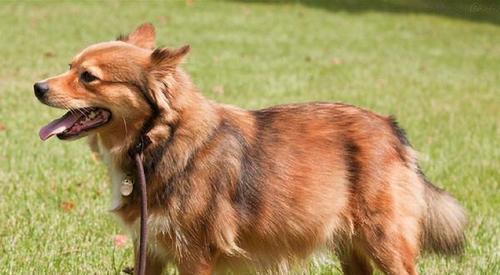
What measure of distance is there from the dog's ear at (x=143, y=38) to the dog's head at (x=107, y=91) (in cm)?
48

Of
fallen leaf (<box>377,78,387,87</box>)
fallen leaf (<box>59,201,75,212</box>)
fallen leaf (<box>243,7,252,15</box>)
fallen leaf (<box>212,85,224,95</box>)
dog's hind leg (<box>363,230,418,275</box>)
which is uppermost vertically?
dog's hind leg (<box>363,230,418,275</box>)

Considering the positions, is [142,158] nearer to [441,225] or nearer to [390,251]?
[390,251]

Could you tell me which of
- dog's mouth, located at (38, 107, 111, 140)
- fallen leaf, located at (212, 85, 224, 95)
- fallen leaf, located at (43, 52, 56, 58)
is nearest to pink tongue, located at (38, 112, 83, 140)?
dog's mouth, located at (38, 107, 111, 140)

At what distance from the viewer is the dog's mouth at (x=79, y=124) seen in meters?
3.89

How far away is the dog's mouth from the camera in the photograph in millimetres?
3895

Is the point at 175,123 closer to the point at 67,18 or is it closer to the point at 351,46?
the point at 351,46

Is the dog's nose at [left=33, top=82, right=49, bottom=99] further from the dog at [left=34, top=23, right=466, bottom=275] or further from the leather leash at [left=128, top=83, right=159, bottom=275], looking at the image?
the leather leash at [left=128, top=83, right=159, bottom=275]

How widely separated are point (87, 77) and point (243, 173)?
0.99 m

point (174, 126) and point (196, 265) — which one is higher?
point (174, 126)

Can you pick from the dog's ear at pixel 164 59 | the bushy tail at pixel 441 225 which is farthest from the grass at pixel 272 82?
the dog's ear at pixel 164 59

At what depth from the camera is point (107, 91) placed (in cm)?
389

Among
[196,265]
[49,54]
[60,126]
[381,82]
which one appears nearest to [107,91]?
[60,126]

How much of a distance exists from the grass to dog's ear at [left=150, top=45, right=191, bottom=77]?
1.70m

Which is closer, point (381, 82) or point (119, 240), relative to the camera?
point (119, 240)
